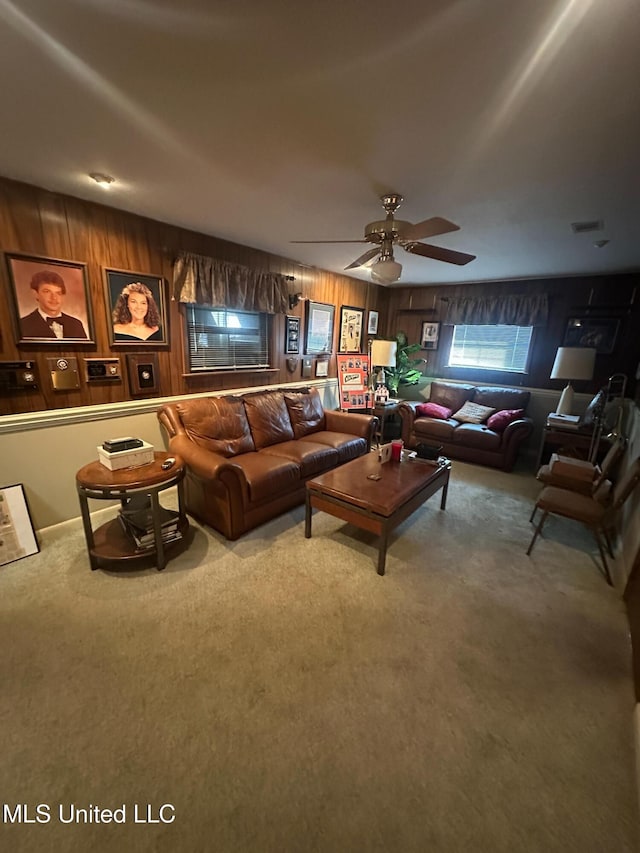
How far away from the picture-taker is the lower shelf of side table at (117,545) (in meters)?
2.12

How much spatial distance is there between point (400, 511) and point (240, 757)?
4.90 feet

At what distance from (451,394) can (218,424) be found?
3.58m

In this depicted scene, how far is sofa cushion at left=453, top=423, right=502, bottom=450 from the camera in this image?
4078 mm

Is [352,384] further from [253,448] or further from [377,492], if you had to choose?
[377,492]

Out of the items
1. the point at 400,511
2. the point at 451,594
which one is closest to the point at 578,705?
the point at 451,594

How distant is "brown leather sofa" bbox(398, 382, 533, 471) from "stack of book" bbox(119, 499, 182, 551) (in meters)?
3.01

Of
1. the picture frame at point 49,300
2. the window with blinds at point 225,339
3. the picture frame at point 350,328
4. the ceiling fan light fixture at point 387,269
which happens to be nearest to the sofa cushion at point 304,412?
the window with blinds at point 225,339

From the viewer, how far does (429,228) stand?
1973 mm

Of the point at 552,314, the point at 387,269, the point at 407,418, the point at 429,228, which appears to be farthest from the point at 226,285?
the point at 552,314

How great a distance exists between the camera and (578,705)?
147 centimetres

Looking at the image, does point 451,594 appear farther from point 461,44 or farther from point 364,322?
point 364,322

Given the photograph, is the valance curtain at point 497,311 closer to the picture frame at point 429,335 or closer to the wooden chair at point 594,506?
the picture frame at point 429,335

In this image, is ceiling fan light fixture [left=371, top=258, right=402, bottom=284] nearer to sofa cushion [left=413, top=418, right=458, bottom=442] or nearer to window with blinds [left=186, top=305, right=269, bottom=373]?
window with blinds [left=186, top=305, right=269, bottom=373]

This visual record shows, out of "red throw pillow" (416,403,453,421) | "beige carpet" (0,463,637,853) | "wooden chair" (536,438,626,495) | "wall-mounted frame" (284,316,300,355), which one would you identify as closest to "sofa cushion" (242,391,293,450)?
"wall-mounted frame" (284,316,300,355)
